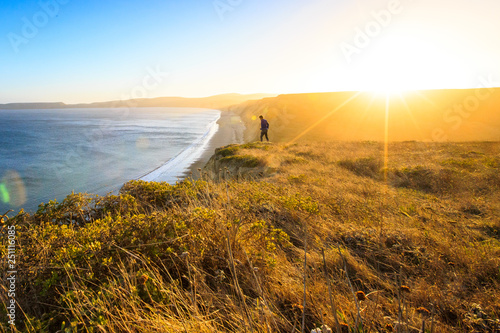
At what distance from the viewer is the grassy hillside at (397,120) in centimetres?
2873

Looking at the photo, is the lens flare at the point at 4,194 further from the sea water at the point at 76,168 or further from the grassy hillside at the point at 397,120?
the grassy hillside at the point at 397,120

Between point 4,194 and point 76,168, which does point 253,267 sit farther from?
point 76,168

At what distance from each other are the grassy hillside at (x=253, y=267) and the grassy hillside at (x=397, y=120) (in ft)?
77.0

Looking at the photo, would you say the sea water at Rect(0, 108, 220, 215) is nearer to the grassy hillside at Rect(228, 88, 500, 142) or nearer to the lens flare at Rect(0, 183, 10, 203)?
the lens flare at Rect(0, 183, 10, 203)

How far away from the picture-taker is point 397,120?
35.8 metres

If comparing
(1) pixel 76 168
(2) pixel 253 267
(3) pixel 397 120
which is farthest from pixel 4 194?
(3) pixel 397 120

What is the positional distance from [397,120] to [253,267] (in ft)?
131

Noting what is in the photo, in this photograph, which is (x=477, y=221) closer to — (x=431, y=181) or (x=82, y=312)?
(x=431, y=181)

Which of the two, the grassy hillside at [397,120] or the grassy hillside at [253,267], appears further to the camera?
the grassy hillside at [397,120]

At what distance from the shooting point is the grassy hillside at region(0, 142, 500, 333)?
7.02ft

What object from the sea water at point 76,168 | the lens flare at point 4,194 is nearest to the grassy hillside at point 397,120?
the sea water at point 76,168

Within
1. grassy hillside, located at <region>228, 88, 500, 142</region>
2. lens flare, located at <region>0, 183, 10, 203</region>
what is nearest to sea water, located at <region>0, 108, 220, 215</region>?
lens flare, located at <region>0, 183, 10, 203</region>

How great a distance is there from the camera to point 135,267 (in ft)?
8.84

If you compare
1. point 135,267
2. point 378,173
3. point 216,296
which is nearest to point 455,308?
point 216,296
